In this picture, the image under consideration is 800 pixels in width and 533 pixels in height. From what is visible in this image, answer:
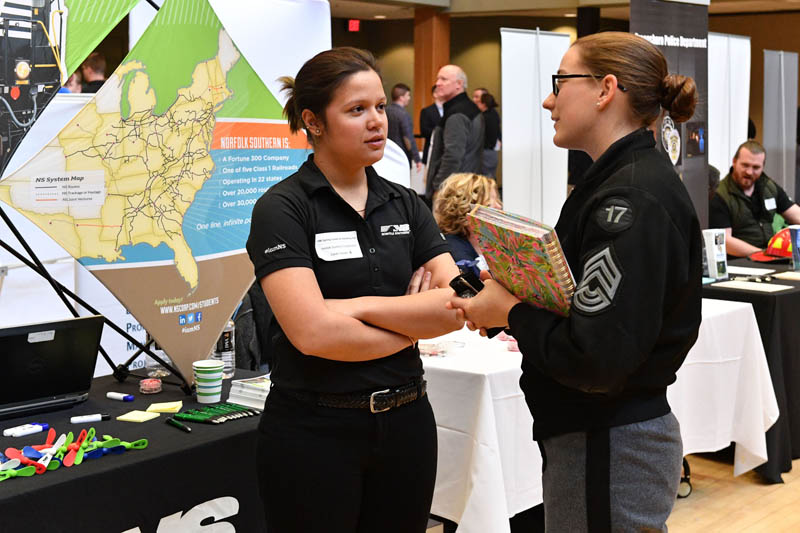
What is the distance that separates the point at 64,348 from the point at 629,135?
1458 millimetres

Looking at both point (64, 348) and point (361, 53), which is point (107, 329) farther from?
point (361, 53)

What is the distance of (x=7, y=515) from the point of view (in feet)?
5.65

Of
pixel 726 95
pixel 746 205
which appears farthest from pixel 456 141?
pixel 746 205

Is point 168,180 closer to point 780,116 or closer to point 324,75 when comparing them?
point 324,75

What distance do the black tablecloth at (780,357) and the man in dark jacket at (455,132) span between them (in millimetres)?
3701

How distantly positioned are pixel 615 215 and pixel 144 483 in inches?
46.5

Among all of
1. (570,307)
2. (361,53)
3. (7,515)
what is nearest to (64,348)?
(7,515)

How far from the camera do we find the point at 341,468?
1705 millimetres

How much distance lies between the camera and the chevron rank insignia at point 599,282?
4.30ft

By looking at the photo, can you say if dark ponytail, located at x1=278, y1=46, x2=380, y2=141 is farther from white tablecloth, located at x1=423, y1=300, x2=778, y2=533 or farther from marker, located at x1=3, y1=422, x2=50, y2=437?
white tablecloth, located at x1=423, y1=300, x2=778, y2=533

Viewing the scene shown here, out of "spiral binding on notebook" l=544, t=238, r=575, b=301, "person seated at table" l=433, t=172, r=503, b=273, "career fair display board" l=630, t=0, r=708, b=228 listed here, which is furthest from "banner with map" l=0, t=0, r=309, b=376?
"career fair display board" l=630, t=0, r=708, b=228

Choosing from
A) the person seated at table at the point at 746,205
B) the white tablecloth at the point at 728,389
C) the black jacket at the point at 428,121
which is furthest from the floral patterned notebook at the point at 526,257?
the black jacket at the point at 428,121

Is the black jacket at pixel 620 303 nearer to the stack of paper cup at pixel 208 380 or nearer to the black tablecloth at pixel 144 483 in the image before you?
the black tablecloth at pixel 144 483

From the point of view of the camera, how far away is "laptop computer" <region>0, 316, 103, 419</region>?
2121 millimetres
